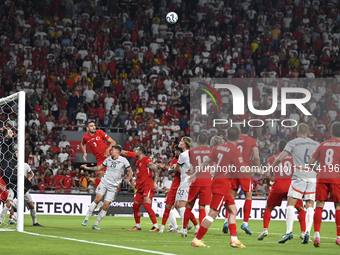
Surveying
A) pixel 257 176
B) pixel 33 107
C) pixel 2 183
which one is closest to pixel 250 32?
pixel 257 176

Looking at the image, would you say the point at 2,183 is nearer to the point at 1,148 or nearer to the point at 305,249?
the point at 1,148

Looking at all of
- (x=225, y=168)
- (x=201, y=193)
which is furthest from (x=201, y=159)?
(x=225, y=168)

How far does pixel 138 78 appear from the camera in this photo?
87.3 feet

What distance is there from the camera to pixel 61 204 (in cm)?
2023

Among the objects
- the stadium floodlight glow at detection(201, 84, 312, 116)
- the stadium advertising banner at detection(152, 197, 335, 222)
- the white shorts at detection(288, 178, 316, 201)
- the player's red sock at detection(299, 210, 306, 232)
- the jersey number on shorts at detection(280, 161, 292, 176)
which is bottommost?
the stadium advertising banner at detection(152, 197, 335, 222)

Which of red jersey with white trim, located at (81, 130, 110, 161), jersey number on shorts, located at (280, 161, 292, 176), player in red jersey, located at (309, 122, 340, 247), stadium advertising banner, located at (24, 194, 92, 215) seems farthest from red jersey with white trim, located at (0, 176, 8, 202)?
player in red jersey, located at (309, 122, 340, 247)

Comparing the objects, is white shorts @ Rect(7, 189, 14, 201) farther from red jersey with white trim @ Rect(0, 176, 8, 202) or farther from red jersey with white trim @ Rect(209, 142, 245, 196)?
red jersey with white trim @ Rect(209, 142, 245, 196)

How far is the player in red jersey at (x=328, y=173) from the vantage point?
9477 millimetres

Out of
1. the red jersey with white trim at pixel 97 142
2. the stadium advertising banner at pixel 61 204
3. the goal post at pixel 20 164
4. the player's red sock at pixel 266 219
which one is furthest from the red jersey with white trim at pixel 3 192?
the player's red sock at pixel 266 219

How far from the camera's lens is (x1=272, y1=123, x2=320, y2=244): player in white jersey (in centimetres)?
1002

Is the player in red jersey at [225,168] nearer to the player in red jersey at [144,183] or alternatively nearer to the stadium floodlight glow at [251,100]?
the player in red jersey at [144,183]

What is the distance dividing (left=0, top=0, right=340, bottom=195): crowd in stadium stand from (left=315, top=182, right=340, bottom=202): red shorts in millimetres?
11713

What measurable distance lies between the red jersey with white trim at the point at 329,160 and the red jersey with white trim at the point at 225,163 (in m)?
1.68

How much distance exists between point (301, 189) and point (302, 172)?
1.03ft
